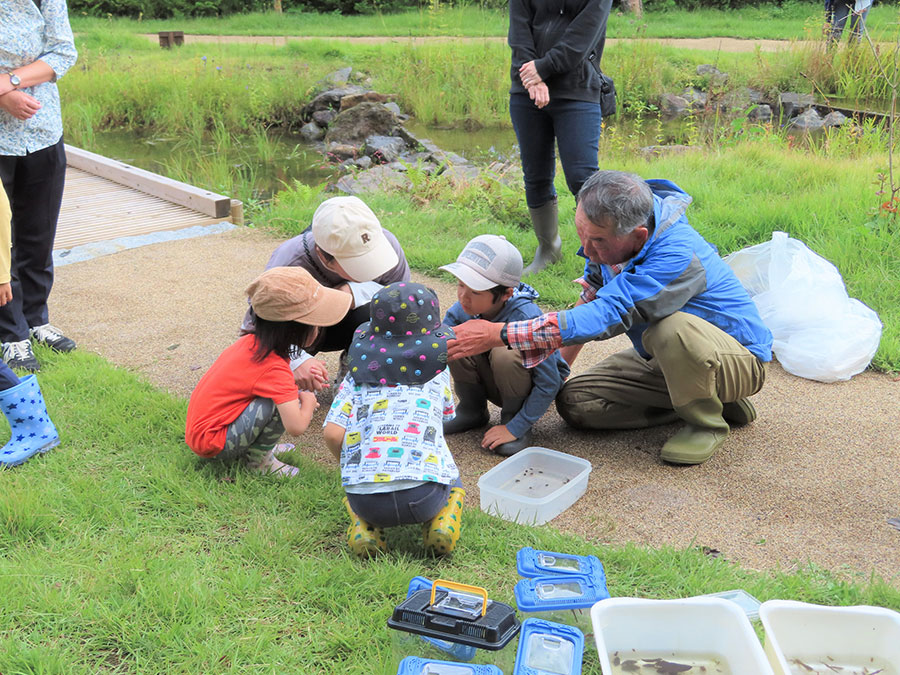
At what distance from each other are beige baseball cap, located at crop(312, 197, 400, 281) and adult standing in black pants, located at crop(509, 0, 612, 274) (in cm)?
169

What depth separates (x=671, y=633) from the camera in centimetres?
199

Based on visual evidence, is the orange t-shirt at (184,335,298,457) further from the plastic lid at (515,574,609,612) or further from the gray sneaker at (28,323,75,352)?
the gray sneaker at (28,323,75,352)

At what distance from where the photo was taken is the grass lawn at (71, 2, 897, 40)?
1617 centimetres

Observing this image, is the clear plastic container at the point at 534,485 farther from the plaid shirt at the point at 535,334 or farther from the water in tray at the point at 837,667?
the water in tray at the point at 837,667

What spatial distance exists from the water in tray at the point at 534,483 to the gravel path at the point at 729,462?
127 mm

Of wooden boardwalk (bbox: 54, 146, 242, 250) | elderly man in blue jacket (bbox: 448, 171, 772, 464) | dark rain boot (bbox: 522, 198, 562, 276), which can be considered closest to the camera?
elderly man in blue jacket (bbox: 448, 171, 772, 464)

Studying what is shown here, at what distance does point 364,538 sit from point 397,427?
37cm

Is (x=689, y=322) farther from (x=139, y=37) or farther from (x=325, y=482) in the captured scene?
(x=139, y=37)

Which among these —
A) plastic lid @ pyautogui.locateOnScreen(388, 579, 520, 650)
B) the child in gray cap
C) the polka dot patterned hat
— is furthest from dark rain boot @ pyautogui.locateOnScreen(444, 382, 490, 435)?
plastic lid @ pyautogui.locateOnScreen(388, 579, 520, 650)

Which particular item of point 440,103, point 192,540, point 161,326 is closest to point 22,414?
point 192,540

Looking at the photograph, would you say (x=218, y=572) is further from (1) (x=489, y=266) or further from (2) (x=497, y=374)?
(1) (x=489, y=266)

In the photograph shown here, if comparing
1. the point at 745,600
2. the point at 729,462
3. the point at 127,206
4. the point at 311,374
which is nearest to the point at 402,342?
the point at 311,374

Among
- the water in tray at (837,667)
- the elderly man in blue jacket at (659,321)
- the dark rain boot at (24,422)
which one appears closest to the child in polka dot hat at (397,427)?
the elderly man in blue jacket at (659,321)

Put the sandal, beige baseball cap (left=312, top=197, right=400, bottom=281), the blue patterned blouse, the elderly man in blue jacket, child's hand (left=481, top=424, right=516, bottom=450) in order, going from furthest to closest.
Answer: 1. the blue patterned blouse
2. child's hand (left=481, top=424, right=516, bottom=450)
3. beige baseball cap (left=312, top=197, right=400, bottom=281)
4. the sandal
5. the elderly man in blue jacket
